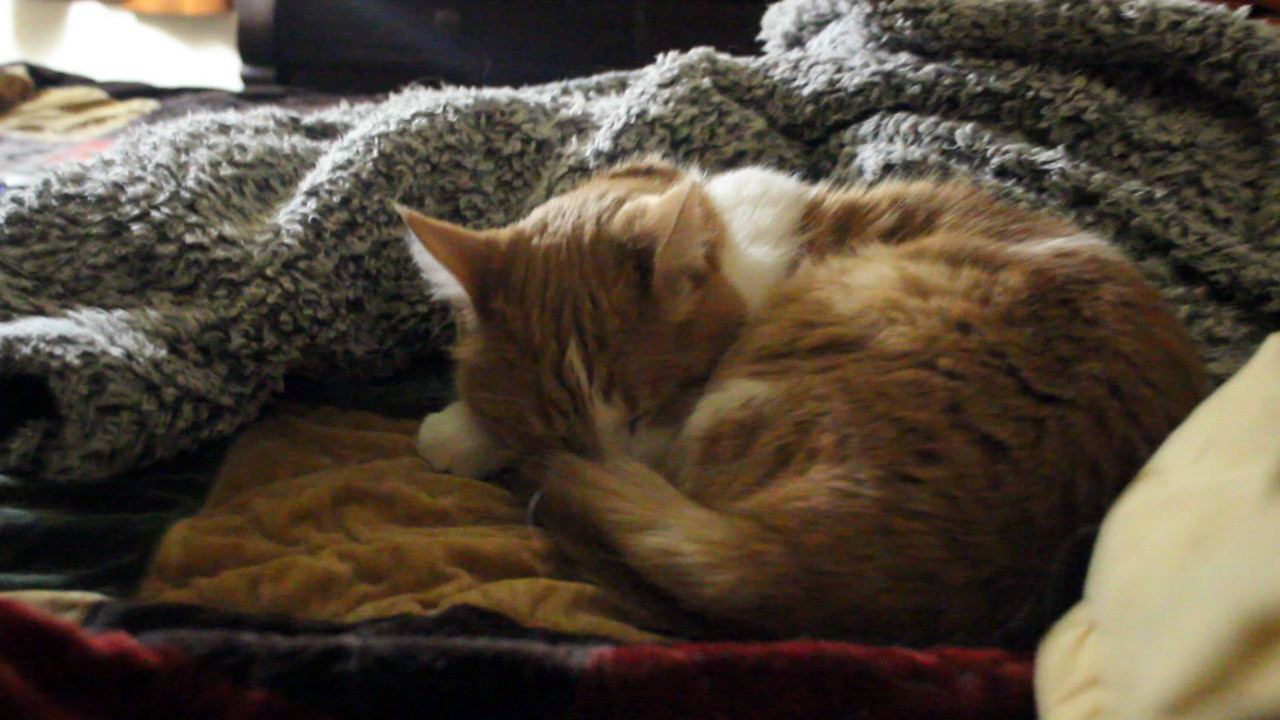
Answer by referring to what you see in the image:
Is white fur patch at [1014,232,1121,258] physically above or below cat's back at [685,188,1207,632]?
above

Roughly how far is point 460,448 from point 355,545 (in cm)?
21

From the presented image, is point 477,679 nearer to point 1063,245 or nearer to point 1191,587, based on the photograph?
point 1191,587

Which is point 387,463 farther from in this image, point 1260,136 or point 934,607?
point 1260,136

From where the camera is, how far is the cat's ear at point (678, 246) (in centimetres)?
98

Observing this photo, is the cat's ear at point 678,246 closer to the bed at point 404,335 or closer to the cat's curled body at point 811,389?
the cat's curled body at point 811,389

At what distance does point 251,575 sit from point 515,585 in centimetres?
28

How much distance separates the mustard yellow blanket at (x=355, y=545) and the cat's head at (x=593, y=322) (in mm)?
122

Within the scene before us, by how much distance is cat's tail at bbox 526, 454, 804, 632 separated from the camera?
733mm

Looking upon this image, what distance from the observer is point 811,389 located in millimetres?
881

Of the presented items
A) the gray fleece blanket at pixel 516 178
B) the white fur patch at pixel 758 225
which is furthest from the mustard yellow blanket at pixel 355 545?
the white fur patch at pixel 758 225

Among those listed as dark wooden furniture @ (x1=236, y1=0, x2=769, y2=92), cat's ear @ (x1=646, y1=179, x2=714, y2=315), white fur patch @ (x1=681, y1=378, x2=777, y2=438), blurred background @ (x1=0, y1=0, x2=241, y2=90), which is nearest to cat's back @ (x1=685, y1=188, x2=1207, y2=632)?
white fur patch @ (x1=681, y1=378, x2=777, y2=438)

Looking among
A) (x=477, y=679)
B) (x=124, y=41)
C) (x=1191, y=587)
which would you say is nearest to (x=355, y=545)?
(x=477, y=679)

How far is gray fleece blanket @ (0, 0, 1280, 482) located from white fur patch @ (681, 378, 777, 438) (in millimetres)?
552

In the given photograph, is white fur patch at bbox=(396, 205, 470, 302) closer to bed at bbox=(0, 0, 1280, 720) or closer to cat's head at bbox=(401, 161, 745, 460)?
cat's head at bbox=(401, 161, 745, 460)
